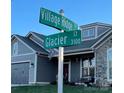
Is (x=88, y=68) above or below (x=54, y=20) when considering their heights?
below

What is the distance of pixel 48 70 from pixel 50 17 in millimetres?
19245

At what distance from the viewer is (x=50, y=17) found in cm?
424

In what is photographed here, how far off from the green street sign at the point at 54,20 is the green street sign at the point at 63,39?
113 mm

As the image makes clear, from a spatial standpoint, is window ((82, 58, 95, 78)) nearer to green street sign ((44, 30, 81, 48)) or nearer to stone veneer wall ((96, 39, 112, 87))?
stone veneer wall ((96, 39, 112, 87))

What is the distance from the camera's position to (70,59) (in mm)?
22609

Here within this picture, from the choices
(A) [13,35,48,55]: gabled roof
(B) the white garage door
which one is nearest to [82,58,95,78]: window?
(A) [13,35,48,55]: gabled roof

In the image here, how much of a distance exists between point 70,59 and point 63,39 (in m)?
18.3

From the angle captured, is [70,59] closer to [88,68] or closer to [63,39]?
[88,68]

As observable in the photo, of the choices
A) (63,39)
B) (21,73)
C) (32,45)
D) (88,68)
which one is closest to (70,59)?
(88,68)

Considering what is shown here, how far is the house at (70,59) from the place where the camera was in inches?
752

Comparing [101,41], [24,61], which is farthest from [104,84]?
[24,61]
